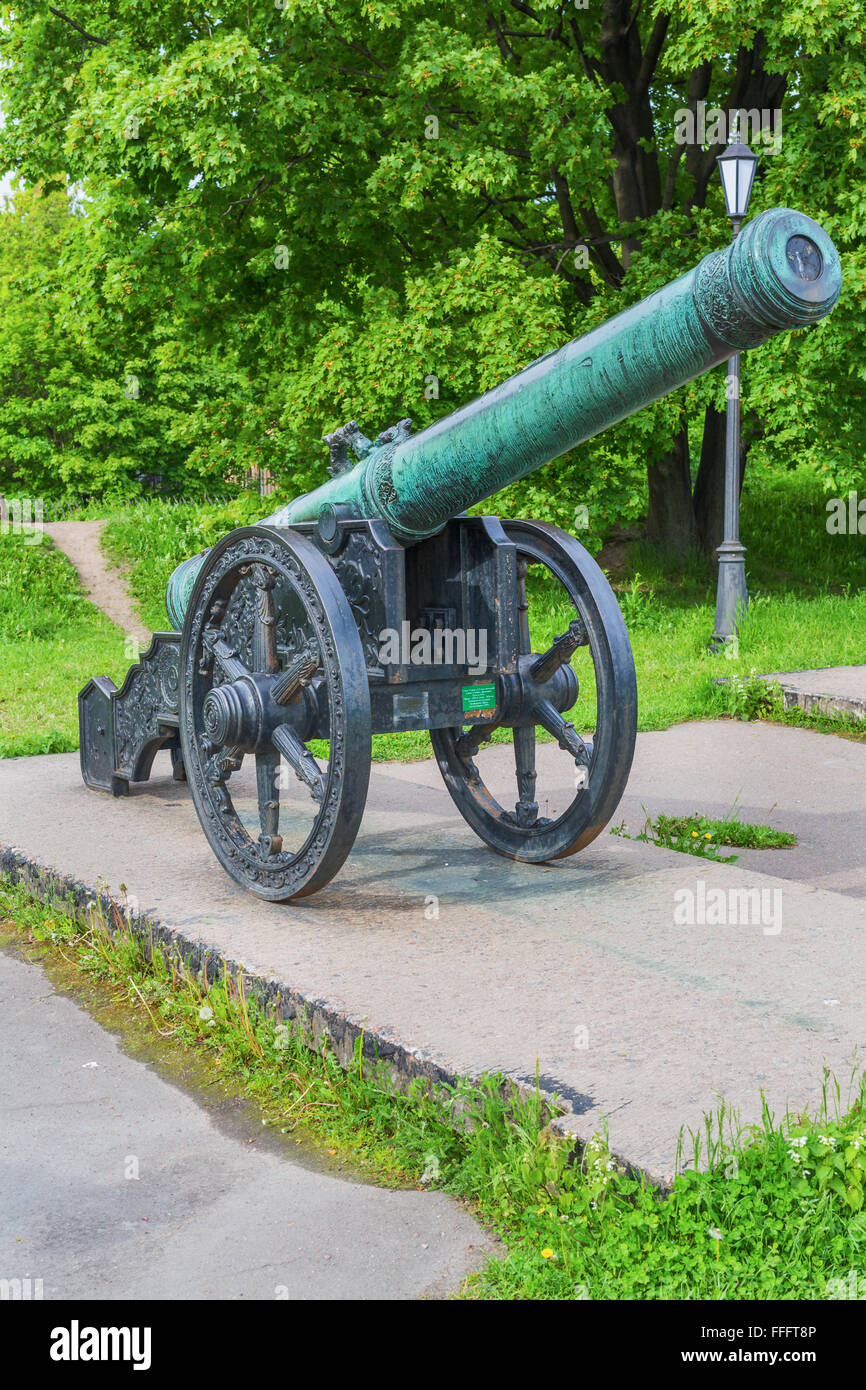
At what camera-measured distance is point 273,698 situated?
4.42 meters

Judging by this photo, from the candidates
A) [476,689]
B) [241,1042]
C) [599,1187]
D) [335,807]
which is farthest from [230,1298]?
[476,689]

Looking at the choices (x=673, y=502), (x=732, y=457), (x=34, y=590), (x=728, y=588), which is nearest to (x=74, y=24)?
(x=34, y=590)

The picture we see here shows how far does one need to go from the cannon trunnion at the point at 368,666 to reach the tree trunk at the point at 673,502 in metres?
10.4

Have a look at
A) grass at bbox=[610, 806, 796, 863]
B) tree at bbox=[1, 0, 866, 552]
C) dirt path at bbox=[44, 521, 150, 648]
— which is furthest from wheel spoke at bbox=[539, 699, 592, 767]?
dirt path at bbox=[44, 521, 150, 648]

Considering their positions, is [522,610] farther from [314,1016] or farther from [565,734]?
[314,1016]

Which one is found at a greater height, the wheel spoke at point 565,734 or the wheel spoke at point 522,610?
the wheel spoke at point 522,610

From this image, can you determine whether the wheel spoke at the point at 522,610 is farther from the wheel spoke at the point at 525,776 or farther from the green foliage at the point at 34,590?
the green foliage at the point at 34,590

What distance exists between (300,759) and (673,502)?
11440 mm

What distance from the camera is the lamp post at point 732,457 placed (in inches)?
419

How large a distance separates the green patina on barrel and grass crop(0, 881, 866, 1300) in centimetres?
163

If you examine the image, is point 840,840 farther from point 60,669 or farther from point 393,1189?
point 60,669

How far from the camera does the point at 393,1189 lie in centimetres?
299

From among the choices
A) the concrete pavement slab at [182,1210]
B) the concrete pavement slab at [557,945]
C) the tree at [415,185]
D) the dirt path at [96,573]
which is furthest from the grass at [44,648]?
the concrete pavement slab at [182,1210]

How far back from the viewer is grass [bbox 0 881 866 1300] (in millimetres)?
2436
